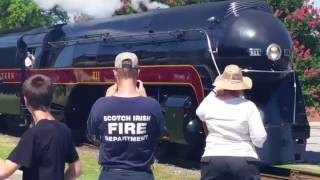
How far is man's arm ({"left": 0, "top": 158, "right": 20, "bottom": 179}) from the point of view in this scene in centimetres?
402

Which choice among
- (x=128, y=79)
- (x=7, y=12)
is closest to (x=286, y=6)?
(x=128, y=79)

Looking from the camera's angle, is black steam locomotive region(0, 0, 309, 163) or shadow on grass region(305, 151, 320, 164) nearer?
black steam locomotive region(0, 0, 309, 163)

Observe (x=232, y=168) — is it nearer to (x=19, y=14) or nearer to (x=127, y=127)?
(x=127, y=127)

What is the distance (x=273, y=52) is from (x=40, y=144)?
7528 millimetres

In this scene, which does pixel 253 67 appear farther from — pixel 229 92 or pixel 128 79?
pixel 128 79

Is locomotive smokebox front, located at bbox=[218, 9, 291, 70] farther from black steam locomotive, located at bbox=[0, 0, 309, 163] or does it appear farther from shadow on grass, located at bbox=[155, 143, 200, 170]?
shadow on grass, located at bbox=[155, 143, 200, 170]

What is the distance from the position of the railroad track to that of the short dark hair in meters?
6.96

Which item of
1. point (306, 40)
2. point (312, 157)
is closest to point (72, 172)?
point (312, 157)

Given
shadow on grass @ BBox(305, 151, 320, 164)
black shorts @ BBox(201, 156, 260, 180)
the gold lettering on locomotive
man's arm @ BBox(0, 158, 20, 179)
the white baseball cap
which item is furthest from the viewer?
the gold lettering on locomotive

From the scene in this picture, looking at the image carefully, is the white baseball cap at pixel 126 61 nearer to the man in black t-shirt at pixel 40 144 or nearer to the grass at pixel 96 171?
the man in black t-shirt at pixel 40 144

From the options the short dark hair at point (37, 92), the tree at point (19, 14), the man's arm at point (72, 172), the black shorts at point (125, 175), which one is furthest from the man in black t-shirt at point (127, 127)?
the tree at point (19, 14)

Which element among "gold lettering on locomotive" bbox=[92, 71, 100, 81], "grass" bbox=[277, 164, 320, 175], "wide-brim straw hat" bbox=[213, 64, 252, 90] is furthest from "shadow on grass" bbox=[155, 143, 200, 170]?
"wide-brim straw hat" bbox=[213, 64, 252, 90]

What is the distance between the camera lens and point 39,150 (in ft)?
13.4

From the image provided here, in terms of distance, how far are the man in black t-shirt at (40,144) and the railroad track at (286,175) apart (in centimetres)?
687
